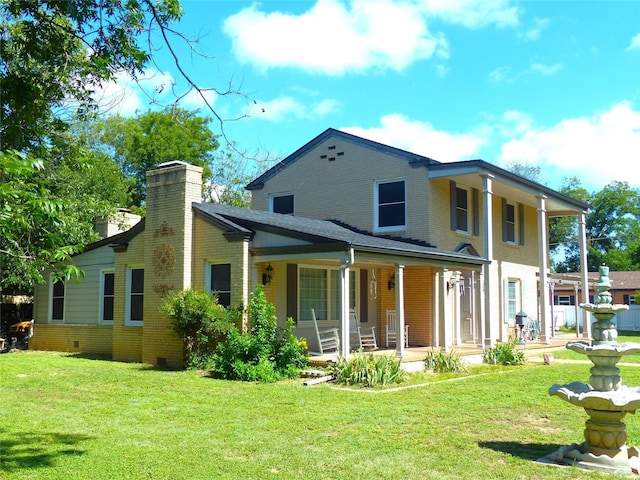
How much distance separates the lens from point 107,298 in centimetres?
1892

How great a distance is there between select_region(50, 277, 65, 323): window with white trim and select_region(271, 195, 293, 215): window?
7502 millimetres

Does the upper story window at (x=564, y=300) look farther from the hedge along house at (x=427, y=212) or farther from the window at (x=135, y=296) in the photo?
the window at (x=135, y=296)

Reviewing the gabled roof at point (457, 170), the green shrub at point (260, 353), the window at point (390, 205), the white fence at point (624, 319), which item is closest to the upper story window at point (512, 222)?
the gabled roof at point (457, 170)

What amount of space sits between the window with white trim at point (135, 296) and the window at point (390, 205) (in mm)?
7263

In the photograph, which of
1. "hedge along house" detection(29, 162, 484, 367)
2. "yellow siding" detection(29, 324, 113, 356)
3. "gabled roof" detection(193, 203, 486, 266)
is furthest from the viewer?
"yellow siding" detection(29, 324, 113, 356)

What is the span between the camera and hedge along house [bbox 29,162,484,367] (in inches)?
594

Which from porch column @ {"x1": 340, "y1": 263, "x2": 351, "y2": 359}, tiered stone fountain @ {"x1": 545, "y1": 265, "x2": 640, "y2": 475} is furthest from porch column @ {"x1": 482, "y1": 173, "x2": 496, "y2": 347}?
tiered stone fountain @ {"x1": 545, "y1": 265, "x2": 640, "y2": 475}

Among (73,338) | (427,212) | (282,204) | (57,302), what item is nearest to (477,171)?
(427,212)

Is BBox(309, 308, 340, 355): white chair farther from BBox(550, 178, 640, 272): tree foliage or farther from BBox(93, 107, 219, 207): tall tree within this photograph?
BBox(550, 178, 640, 272): tree foliage

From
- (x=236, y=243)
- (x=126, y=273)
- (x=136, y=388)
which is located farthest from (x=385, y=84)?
(x=126, y=273)

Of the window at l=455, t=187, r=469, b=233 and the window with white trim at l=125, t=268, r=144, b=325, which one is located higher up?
the window at l=455, t=187, r=469, b=233

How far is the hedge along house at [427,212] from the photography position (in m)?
18.9

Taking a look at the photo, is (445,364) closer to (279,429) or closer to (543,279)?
(279,429)

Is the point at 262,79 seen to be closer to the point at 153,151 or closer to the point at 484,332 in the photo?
the point at 484,332
